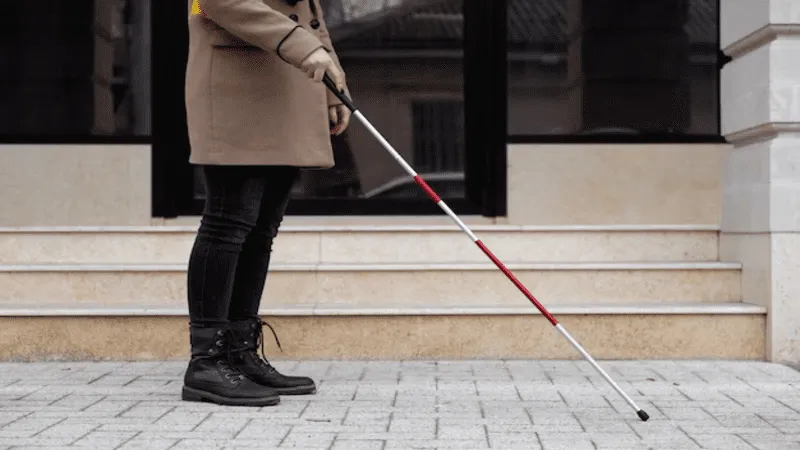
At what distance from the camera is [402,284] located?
221 inches

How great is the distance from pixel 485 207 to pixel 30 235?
246 centimetres

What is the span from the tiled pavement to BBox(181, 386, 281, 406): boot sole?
0.04 meters

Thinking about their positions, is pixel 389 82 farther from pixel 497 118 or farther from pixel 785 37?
pixel 785 37

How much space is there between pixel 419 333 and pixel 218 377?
134cm

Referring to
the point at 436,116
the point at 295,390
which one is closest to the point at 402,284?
the point at 295,390

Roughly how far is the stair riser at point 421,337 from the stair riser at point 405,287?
0.95 feet

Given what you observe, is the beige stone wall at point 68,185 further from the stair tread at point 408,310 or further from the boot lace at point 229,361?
the boot lace at point 229,361

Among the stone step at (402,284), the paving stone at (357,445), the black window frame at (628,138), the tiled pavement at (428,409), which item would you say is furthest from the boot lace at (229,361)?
the black window frame at (628,138)

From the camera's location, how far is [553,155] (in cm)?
671

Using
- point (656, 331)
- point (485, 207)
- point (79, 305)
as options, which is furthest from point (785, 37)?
point (79, 305)

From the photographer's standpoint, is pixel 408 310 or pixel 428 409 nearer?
pixel 428 409

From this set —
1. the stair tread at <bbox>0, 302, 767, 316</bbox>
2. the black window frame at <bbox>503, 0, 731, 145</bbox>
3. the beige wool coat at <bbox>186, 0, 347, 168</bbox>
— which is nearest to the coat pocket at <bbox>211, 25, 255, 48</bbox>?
the beige wool coat at <bbox>186, 0, 347, 168</bbox>

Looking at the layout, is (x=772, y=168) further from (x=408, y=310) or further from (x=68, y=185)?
(x=68, y=185)

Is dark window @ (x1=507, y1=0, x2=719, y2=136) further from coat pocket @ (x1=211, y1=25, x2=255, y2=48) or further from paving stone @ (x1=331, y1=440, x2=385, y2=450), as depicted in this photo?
paving stone @ (x1=331, y1=440, x2=385, y2=450)
